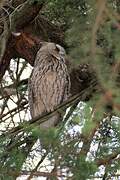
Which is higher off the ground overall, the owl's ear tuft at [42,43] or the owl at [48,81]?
the owl's ear tuft at [42,43]

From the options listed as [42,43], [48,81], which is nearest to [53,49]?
[42,43]

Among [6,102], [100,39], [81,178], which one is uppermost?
[6,102]

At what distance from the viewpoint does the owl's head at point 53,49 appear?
3.17 meters

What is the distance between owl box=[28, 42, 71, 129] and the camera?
3246mm

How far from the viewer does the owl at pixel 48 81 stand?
325 centimetres

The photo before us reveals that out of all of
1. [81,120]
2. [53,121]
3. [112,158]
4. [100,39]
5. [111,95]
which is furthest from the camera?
[53,121]

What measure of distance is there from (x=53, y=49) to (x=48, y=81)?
0.65 feet

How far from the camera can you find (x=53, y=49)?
3264 mm

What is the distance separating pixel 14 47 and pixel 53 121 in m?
0.62

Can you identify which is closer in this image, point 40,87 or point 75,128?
point 75,128

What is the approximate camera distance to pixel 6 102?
10.6 feet

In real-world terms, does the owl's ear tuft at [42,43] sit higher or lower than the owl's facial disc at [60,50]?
higher

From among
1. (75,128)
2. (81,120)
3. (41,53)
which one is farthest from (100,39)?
(41,53)

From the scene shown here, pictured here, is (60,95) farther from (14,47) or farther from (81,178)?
(81,178)
